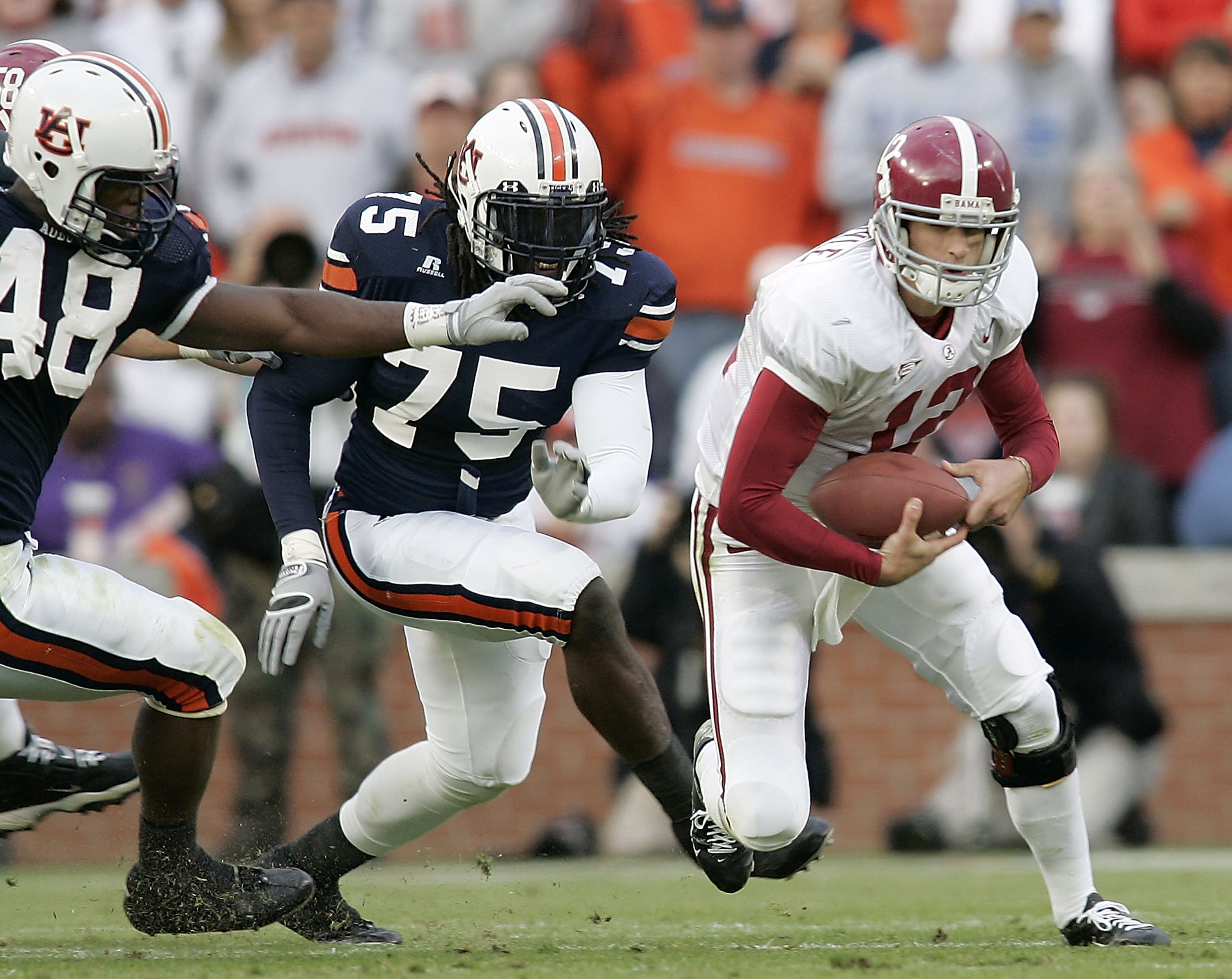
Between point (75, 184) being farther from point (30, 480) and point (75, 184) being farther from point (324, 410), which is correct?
point (324, 410)

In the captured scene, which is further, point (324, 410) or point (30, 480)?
point (324, 410)

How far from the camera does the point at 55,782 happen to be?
4383 millimetres

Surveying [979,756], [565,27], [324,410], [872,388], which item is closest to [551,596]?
[872,388]

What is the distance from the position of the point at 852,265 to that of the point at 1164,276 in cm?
422

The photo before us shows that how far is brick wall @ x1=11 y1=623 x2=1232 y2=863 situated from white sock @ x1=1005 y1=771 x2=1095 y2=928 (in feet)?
11.4

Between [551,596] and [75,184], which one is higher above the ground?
[75,184]

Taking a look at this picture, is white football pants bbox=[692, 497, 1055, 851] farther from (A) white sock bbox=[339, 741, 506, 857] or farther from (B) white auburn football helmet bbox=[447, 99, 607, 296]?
(B) white auburn football helmet bbox=[447, 99, 607, 296]

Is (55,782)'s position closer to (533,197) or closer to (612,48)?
(533,197)

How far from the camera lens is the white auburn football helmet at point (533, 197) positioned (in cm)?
419

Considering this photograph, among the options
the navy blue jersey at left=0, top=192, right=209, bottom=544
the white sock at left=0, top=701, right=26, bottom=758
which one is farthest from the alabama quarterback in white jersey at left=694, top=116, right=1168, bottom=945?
the white sock at left=0, top=701, right=26, bottom=758

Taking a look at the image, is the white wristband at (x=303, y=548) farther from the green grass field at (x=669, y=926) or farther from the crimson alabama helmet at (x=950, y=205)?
the crimson alabama helmet at (x=950, y=205)

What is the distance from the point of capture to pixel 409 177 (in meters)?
8.10

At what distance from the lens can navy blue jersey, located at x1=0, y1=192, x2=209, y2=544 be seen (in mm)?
3723

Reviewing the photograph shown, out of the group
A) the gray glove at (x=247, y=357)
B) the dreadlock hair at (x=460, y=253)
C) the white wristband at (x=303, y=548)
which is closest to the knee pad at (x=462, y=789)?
the white wristband at (x=303, y=548)
